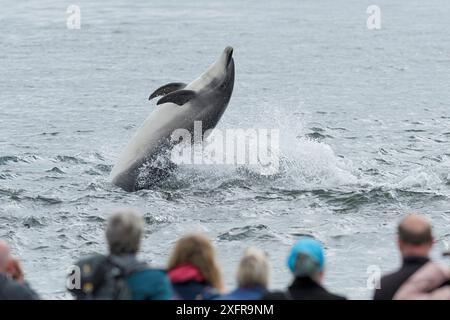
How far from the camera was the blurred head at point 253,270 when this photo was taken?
9555 mm

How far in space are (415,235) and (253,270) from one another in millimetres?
1624

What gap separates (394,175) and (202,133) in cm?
497

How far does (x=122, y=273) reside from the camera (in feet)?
32.0

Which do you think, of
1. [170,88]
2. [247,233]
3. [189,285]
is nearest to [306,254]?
[189,285]

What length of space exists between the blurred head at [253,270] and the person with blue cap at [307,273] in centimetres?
19

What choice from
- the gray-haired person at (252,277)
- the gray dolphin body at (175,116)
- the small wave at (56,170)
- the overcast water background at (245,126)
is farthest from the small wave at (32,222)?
the gray-haired person at (252,277)

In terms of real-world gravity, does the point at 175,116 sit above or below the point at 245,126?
below

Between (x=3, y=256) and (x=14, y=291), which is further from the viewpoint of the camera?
(x=3, y=256)

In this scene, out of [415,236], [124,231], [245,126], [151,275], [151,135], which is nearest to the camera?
[124,231]

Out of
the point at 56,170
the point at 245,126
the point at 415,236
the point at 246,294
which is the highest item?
the point at 245,126

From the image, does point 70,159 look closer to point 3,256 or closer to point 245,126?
point 245,126

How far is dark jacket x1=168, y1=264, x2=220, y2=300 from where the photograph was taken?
9906 millimetres

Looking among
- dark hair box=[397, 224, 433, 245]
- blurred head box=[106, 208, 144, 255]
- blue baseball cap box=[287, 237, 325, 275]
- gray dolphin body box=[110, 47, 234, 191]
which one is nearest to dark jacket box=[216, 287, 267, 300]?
blue baseball cap box=[287, 237, 325, 275]
